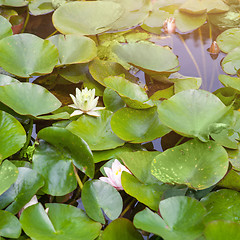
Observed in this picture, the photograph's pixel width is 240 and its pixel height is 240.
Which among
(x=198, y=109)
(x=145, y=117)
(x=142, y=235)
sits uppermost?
(x=198, y=109)

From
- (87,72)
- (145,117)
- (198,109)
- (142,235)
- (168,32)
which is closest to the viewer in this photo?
(142,235)

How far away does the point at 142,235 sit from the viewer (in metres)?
1.16

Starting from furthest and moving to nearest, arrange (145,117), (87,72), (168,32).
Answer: (168,32)
(87,72)
(145,117)

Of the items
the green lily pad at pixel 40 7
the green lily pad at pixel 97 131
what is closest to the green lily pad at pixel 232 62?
the green lily pad at pixel 97 131

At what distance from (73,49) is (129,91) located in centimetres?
51

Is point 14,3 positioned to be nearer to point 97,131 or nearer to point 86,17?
point 86,17

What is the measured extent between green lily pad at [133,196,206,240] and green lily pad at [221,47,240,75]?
1.16 meters

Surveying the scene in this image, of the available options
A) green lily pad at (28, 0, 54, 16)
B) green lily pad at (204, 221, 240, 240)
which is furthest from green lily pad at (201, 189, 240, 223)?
green lily pad at (28, 0, 54, 16)

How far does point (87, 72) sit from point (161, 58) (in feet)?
1.42

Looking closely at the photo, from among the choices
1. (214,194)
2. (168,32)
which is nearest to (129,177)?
(214,194)

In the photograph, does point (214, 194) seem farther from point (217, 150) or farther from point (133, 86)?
point (133, 86)

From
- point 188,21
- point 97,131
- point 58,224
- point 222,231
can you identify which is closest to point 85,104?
point 97,131

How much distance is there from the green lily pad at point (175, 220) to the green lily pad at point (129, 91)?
551 millimetres

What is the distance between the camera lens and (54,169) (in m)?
1.31
